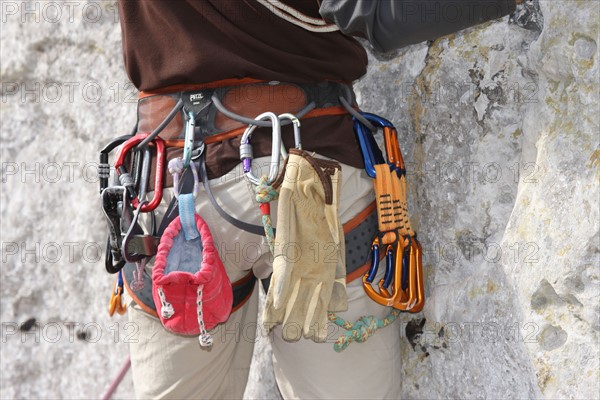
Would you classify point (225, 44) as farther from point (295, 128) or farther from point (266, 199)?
point (266, 199)

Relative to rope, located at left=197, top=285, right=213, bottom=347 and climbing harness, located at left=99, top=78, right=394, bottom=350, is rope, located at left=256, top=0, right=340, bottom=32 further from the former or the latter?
rope, located at left=197, top=285, right=213, bottom=347

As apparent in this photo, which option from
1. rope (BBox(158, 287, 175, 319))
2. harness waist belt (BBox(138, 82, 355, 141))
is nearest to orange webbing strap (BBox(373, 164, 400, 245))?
harness waist belt (BBox(138, 82, 355, 141))

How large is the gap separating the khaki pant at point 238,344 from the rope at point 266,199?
0.06 meters

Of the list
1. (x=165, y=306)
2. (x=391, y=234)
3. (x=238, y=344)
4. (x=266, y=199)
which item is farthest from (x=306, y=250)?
(x=238, y=344)

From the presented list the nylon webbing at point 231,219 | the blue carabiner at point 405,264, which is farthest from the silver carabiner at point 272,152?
the blue carabiner at point 405,264

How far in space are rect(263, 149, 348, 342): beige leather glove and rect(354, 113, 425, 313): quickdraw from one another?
0.16 m

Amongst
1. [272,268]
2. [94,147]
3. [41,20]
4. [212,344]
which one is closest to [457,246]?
[272,268]

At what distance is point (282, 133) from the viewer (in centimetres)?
199

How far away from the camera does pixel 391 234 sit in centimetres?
204

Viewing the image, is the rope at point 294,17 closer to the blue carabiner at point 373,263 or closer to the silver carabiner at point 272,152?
the silver carabiner at point 272,152

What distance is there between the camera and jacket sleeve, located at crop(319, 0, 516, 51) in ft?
5.32

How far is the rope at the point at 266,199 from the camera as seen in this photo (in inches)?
73.9

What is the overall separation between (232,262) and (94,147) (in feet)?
4.81

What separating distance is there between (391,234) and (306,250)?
0.26 m
